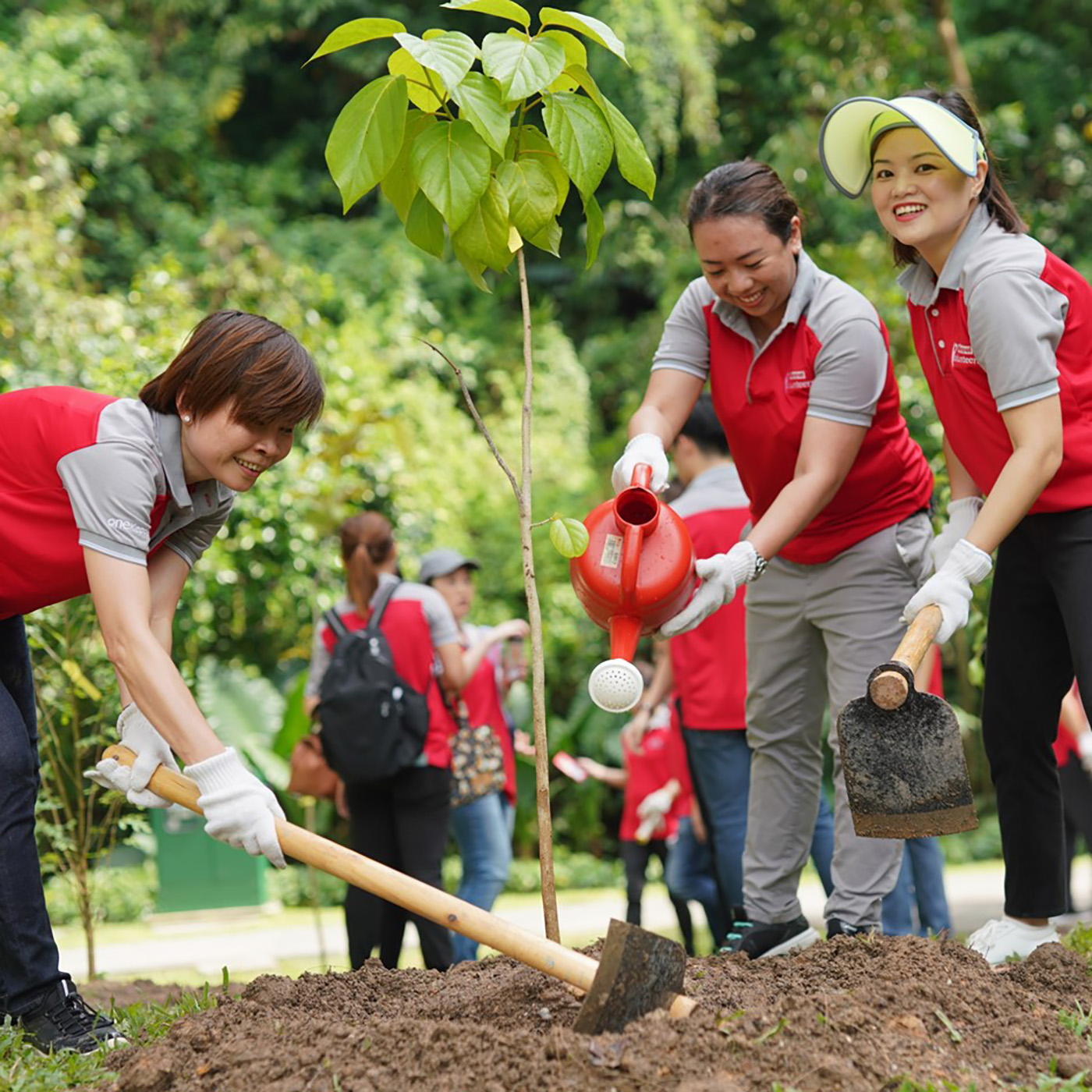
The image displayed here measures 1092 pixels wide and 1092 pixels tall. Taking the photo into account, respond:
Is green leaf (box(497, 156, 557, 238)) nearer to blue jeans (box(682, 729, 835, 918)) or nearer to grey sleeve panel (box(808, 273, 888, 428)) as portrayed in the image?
grey sleeve panel (box(808, 273, 888, 428))

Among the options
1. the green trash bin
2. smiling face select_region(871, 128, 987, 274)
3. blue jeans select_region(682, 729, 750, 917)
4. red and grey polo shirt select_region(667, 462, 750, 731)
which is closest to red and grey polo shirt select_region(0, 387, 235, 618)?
smiling face select_region(871, 128, 987, 274)

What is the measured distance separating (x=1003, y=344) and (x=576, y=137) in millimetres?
987

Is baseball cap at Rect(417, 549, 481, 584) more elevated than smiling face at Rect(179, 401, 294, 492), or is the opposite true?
smiling face at Rect(179, 401, 294, 492)

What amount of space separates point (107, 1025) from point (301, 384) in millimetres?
1433

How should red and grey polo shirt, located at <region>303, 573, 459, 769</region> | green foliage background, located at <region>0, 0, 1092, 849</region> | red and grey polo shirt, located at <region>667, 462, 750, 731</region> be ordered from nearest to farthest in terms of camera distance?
1. red and grey polo shirt, located at <region>667, 462, 750, 731</region>
2. red and grey polo shirt, located at <region>303, 573, 459, 769</region>
3. green foliage background, located at <region>0, 0, 1092, 849</region>

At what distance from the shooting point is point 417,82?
276 cm

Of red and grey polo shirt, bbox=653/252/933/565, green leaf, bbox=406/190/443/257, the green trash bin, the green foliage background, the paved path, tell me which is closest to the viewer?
green leaf, bbox=406/190/443/257

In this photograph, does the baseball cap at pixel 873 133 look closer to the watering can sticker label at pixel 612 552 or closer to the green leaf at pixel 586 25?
the green leaf at pixel 586 25

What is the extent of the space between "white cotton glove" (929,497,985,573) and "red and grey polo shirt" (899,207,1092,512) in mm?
76

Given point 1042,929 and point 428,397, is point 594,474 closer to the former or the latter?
point 428,397

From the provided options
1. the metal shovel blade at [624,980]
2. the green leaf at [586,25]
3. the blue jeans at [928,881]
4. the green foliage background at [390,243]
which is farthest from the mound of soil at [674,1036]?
the green foliage background at [390,243]

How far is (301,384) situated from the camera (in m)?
2.79

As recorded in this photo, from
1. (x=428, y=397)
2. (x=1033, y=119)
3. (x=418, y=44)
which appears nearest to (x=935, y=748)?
(x=418, y=44)

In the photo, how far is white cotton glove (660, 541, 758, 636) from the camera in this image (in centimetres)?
296
